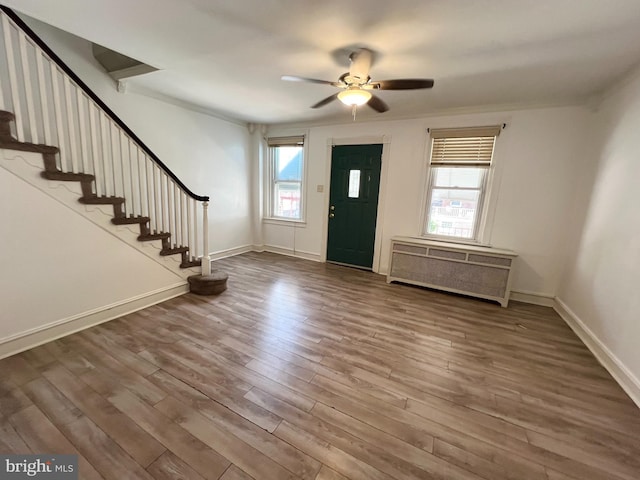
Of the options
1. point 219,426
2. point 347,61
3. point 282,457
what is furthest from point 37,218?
point 347,61

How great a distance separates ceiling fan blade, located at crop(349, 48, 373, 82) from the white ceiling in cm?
7

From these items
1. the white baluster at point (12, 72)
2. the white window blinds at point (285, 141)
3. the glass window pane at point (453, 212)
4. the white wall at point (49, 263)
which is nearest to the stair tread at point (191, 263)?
the white wall at point (49, 263)

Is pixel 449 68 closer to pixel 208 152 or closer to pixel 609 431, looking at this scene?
pixel 609 431

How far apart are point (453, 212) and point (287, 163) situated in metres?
3.16

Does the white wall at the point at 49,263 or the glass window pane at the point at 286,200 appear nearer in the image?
the white wall at the point at 49,263

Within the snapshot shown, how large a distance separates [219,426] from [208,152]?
4.13 m

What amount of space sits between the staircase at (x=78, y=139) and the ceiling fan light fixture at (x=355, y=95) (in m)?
2.15

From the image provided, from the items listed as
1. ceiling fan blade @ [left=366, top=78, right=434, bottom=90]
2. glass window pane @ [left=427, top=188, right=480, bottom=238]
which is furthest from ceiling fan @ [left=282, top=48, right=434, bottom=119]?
glass window pane @ [left=427, top=188, right=480, bottom=238]

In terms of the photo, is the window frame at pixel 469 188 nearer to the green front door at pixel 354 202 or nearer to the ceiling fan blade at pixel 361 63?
the green front door at pixel 354 202

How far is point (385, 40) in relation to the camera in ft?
6.80

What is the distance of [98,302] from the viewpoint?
2578 millimetres

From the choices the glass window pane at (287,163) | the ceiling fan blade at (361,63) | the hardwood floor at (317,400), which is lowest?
the hardwood floor at (317,400)

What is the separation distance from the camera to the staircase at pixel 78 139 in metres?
2.01

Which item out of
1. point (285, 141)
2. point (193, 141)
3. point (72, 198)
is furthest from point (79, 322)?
point (285, 141)
